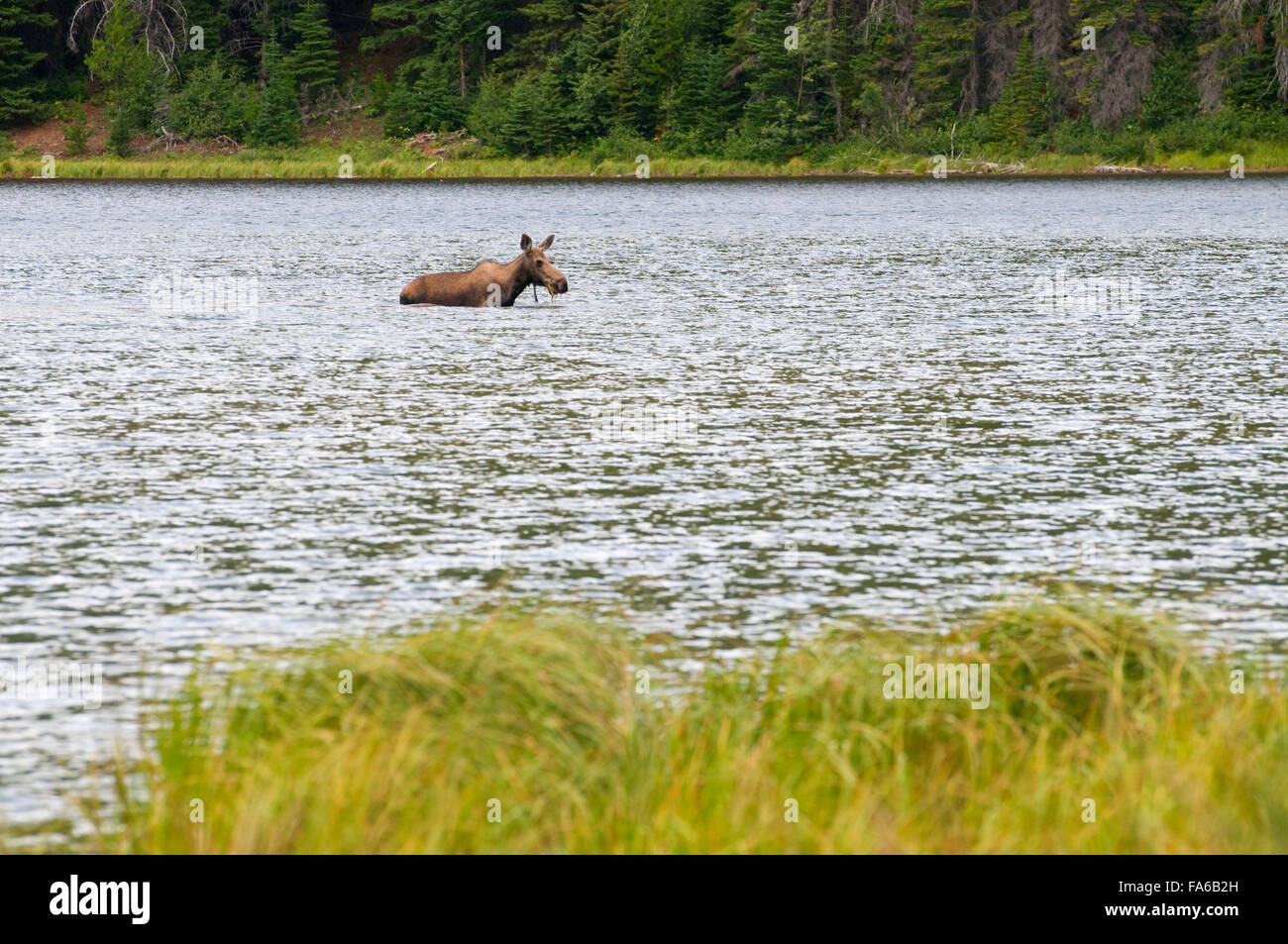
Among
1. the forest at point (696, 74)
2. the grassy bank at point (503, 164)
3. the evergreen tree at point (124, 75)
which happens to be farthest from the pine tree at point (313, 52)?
the evergreen tree at point (124, 75)

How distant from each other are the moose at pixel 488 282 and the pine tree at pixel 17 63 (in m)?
81.2

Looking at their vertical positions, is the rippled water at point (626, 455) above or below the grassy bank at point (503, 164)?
below

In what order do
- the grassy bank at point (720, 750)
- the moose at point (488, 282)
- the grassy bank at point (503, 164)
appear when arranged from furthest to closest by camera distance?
the grassy bank at point (503, 164) < the moose at point (488, 282) < the grassy bank at point (720, 750)

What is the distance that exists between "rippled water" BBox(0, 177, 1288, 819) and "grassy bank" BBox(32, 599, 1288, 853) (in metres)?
1.04

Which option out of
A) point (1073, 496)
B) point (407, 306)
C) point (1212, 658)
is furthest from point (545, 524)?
point (407, 306)

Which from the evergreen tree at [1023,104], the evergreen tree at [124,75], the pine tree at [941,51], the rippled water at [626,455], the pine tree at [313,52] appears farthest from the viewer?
the pine tree at [313,52]

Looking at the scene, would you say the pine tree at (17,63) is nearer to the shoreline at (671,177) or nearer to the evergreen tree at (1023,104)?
the shoreline at (671,177)

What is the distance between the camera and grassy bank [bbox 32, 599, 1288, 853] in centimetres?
767

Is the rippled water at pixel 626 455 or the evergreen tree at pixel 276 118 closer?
the rippled water at pixel 626 455

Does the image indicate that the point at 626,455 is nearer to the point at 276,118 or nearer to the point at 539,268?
the point at 539,268

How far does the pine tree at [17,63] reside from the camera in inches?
4205

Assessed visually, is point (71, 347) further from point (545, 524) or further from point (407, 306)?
point (545, 524)

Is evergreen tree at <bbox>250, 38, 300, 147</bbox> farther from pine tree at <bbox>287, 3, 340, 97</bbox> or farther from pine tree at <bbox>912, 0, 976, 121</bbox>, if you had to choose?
pine tree at <bbox>912, 0, 976, 121</bbox>

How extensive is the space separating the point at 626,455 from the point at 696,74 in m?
83.1
